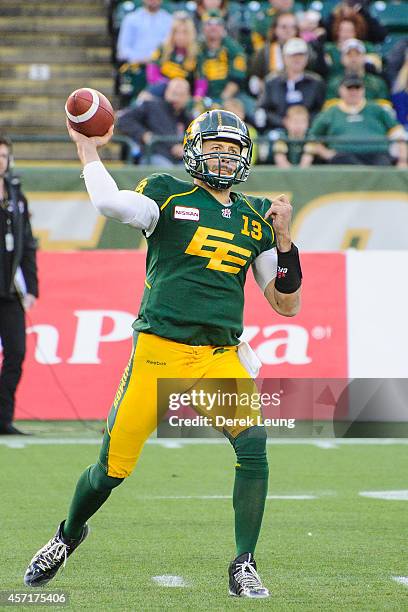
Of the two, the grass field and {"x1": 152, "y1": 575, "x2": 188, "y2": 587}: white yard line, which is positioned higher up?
{"x1": 152, "y1": 575, "x2": 188, "y2": 587}: white yard line

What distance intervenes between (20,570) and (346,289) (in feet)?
20.4

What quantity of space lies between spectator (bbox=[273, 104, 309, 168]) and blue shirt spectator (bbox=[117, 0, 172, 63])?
2.36 meters

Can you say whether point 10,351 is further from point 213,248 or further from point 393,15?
point 393,15

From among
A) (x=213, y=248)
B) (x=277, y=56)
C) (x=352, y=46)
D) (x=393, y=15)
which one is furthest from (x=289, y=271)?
(x=393, y=15)

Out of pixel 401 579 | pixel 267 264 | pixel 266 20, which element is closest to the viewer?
pixel 401 579

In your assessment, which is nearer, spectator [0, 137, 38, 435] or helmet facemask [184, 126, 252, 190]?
helmet facemask [184, 126, 252, 190]

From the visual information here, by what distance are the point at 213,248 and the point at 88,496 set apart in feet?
3.48

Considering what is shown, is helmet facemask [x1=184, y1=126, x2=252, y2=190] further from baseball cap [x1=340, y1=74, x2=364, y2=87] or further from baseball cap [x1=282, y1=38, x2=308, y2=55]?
baseball cap [x1=282, y1=38, x2=308, y2=55]

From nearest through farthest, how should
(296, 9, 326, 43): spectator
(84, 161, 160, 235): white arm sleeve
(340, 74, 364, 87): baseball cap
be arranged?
(84, 161, 160, 235): white arm sleeve → (340, 74, 364, 87): baseball cap → (296, 9, 326, 43): spectator

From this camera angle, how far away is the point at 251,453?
4875mm

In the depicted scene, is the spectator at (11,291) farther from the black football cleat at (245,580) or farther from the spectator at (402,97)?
the spectator at (402,97)

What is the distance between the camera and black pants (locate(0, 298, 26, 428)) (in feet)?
32.8

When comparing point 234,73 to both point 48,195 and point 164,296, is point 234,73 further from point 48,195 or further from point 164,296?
point 164,296

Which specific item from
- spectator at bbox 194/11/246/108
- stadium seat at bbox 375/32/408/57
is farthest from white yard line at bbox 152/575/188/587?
stadium seat at bbox 375/32/408/57
